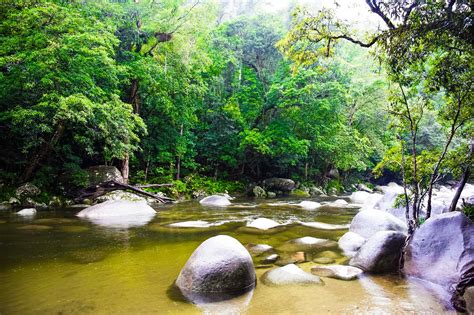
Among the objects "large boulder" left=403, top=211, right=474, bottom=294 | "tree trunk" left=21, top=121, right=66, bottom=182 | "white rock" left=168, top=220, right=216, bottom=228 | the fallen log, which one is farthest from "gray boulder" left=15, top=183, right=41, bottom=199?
"large boulder" left=403, top=211, right=474, bottom=294

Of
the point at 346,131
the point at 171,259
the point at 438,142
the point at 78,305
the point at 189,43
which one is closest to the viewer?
the point at 78,305

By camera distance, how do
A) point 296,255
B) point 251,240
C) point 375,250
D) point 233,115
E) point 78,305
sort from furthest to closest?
1. point 233,115
2. point 251,240
3. point 296,255
4. point 375,250
5. point 78,305

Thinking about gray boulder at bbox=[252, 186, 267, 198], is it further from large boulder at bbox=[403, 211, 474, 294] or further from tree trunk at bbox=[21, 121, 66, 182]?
large boulder at bbox=[403, 211, 474, 294]

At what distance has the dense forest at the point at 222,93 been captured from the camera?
5133mm

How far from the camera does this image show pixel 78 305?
3.21 metres

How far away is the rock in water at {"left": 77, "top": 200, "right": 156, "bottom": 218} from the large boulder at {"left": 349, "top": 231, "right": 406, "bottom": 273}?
7.72 meters

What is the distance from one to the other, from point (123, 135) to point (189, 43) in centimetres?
698

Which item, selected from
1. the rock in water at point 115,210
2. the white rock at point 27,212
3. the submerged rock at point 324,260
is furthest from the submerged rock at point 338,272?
the white rock at point 27,212

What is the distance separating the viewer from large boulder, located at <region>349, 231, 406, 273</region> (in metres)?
4.53

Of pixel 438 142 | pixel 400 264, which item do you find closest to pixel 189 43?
pixel 400 264

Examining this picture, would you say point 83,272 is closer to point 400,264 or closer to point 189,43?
point 400,264

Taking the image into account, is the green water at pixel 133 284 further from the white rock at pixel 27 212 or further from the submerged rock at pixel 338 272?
the white rock at pixel 27 212

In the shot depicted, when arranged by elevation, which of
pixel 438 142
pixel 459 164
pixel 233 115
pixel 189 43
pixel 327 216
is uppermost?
pixel 189 43

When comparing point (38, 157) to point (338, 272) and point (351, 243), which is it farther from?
point (338, 272)
